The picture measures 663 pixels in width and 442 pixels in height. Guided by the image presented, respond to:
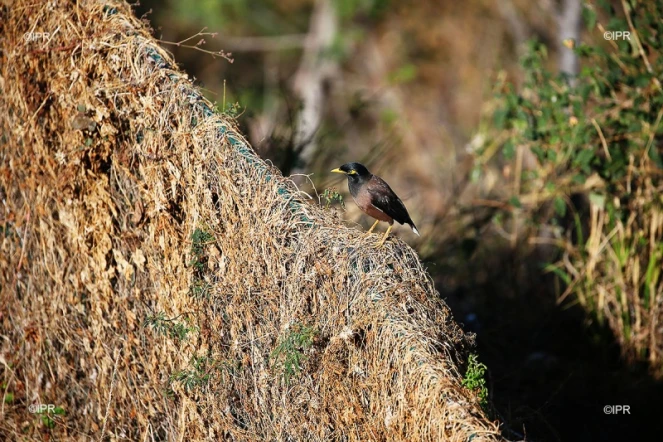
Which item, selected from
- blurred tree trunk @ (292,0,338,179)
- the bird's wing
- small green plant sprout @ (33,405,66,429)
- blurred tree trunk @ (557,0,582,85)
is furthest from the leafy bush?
blurred tree trunk @ (292,0,338,179)

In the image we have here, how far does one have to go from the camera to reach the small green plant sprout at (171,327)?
13.6 ft

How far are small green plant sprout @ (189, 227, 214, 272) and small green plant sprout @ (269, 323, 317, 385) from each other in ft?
2.23

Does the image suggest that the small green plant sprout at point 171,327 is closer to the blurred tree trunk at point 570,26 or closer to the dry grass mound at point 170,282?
the dry grass mound at point 170,282

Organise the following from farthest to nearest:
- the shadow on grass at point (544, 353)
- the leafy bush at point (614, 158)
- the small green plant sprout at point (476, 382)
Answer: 1. the leafy bush at point (614, 158)
2. the shadow on grass at point (544, 353)
3. the small green plant sprout at point (476, 382)

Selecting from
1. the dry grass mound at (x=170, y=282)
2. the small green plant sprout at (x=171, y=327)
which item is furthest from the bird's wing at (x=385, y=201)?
the small green plant sprout at (x=171, y=327)

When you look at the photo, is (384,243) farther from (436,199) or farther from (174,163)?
(436,199)

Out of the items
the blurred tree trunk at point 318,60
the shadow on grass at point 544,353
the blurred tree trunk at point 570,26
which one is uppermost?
the blurred tree trunk at point 318,60

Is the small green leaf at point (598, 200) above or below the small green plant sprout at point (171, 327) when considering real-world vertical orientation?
above

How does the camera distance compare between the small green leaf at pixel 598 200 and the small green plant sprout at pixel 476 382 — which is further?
the small green leaf at pixel 598 200

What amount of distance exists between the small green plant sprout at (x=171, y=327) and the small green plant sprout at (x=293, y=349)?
600 millimetres

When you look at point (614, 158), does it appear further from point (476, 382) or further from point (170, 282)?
point (170, 282)

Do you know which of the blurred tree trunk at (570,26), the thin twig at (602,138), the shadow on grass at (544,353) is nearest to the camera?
the shadow on grass at (544,353)

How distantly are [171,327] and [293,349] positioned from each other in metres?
0.86

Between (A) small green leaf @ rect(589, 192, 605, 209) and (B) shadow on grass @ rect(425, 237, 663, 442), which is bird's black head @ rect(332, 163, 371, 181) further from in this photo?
(A) small green leaf @ rect(589, 192, 605, 209)
